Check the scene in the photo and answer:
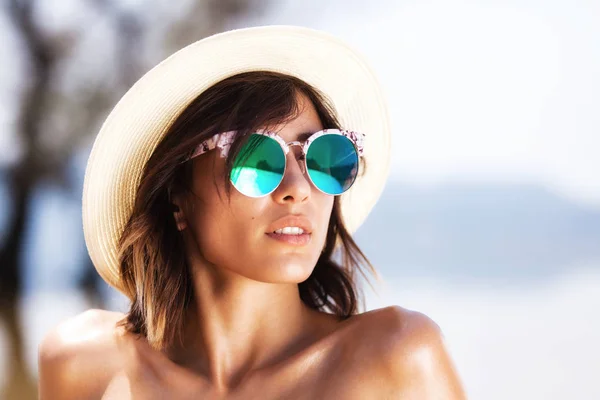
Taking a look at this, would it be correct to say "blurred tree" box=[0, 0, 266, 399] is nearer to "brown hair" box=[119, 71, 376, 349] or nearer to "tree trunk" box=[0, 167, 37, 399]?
"tree trunk" box=[0, 167, 37, 399]

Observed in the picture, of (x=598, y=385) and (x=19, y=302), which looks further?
(x=598, y=385)

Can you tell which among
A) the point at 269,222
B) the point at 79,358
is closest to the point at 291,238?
the point at 269,222

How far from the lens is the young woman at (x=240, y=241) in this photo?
69.4 inches

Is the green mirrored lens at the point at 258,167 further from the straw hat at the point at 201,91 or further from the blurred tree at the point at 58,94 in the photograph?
the blurred tree at the point at 58,94

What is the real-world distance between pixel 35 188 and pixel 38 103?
0.56 m

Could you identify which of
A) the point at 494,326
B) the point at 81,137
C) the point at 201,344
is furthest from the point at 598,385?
the point at 201,344

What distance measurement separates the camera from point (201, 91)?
78.1 inches

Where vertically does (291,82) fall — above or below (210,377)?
above

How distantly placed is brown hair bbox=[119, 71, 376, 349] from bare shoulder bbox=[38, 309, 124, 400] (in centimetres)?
8

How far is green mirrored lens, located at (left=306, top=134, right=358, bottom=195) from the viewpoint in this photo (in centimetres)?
179

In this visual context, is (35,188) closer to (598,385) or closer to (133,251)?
(133,251)

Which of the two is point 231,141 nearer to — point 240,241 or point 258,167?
point 258,167

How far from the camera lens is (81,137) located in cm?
517

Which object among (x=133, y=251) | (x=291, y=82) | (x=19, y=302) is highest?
(x=291, y=82)
